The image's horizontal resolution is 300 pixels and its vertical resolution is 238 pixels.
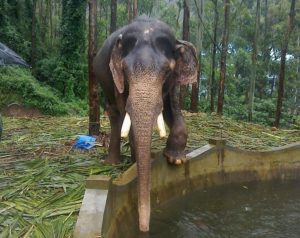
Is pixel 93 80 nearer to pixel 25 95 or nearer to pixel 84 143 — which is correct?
pixel 84 143

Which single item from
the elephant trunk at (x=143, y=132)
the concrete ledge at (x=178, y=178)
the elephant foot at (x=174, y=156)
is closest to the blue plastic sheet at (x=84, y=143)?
the concrete ledge at (x=178, y=178)

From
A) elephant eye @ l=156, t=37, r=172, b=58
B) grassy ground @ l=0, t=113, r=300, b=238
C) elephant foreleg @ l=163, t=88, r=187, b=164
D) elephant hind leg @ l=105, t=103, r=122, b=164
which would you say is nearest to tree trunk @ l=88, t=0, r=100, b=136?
grassy ground @ l=0, t=113, r=300, b=238

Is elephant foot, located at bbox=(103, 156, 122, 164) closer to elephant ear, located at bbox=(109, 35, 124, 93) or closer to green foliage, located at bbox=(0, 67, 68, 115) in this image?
elephant ear, located at bbox=(109, 35, 124, 93)

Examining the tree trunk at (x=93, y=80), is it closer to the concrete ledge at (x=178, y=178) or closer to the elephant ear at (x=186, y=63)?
the concrete ledge at (x=178, y=178)

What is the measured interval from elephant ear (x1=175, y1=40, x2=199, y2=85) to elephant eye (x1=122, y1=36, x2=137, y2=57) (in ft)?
1.85

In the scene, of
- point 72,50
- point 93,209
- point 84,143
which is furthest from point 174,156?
point 72,50

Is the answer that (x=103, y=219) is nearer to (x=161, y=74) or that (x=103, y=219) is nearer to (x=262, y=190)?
(x=161, y=74)

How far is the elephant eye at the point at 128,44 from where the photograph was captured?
4391 millimetres

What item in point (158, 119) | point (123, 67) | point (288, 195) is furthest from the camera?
point (288, 195)

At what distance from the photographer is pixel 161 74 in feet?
13.3

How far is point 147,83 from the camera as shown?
3932 millimetres

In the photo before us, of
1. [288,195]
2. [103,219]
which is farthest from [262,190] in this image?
[103,219]

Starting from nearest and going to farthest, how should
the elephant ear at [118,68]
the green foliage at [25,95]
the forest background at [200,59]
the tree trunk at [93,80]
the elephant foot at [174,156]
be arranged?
the elephant ear at [118,68] → the elephant foot at [174,156] → the tree trunk at [93,80] → the green foliage at [25,95] → the forest background at [200,59]

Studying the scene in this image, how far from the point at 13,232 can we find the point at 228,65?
28.0 metres
